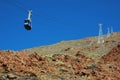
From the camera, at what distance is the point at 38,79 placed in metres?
22.8

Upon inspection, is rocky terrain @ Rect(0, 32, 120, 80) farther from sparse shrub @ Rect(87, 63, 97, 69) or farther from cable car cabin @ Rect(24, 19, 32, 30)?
cable car cabin @ Rect(24, 19, 32, 30)

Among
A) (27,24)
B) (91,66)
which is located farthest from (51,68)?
(27,24)

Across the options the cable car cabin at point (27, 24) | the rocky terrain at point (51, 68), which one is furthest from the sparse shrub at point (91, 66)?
the cable car cabin at point (27, 24)

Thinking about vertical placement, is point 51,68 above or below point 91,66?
below

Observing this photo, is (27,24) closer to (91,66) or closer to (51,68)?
(51,68)

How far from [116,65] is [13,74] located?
11.2 metres

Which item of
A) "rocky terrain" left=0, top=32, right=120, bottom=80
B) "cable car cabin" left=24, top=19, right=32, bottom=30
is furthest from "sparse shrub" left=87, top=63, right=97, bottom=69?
"cable car cabin" left=24, top=19, right=32, bottom=30

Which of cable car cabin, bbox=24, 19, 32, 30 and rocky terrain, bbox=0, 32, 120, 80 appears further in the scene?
cable car cabin, bbox=24, 19, 32, 30

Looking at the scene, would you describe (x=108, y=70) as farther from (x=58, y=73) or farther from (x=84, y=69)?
(x=58, y=73)

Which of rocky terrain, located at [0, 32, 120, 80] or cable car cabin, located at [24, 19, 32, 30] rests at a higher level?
cable car cabin, located at [24, 19, 32, 30]

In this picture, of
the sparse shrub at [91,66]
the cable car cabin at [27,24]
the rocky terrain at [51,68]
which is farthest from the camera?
the cable car cabin at [27,24]

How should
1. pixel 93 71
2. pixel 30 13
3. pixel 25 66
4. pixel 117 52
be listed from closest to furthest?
pixel 25 66
pixel 93 71
pixel 30 13
pixel 117 52

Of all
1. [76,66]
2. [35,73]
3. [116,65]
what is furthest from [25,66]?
[116,65]

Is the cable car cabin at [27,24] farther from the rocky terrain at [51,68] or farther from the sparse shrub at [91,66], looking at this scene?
the sparse shrub at [91,66]
